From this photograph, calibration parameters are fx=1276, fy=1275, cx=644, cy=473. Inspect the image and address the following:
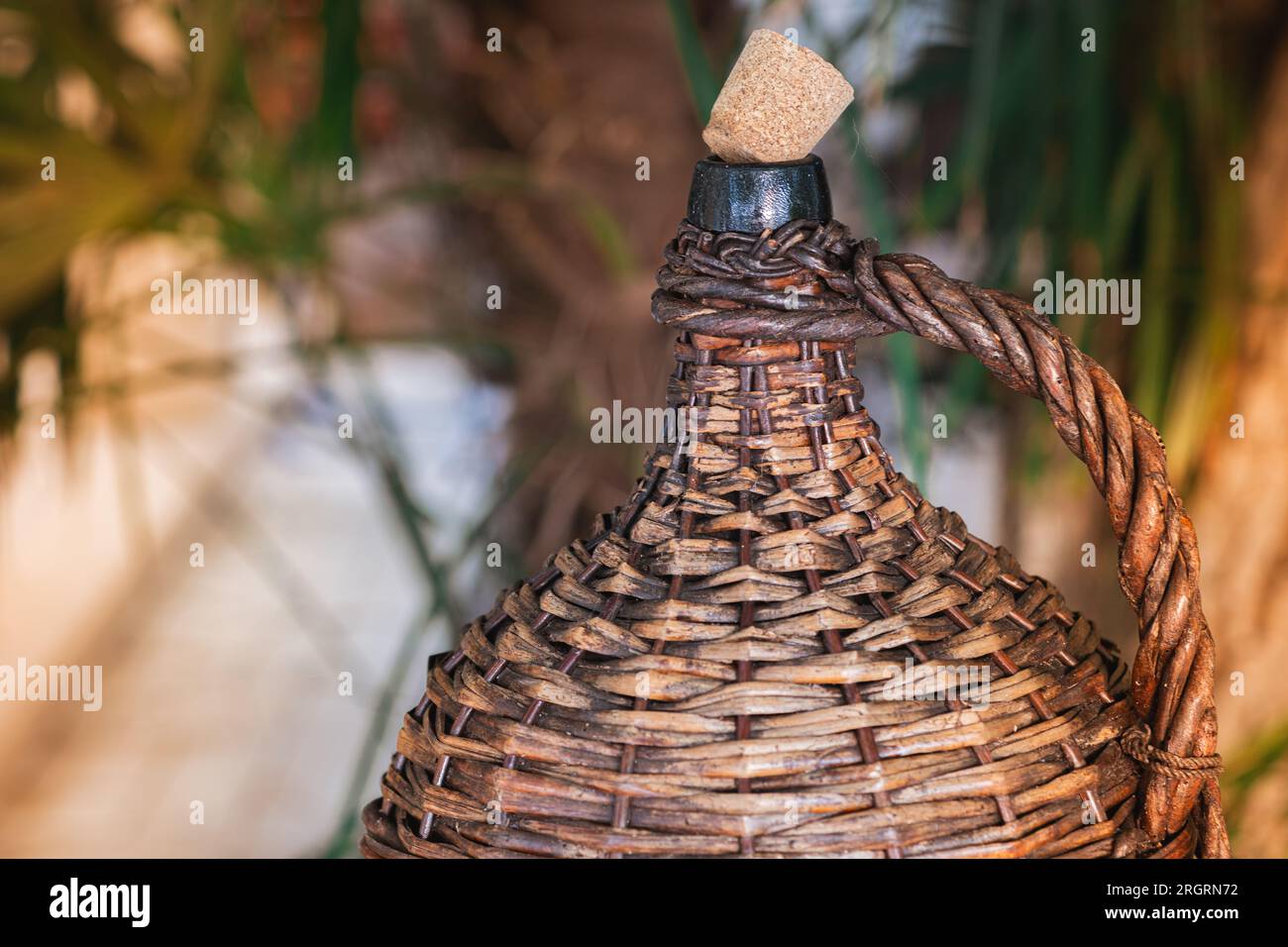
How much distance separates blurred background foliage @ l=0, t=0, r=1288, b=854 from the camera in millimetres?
1003

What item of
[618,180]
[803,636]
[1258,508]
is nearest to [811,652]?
[803,636]

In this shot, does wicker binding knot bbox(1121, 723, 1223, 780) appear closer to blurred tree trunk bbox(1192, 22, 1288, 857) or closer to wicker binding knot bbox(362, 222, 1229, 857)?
wicker binding knot bbox(362, 222, 1229, 857)

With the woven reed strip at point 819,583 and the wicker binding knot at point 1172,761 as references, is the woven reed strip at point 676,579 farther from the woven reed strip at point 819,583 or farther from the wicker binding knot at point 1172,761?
the wicker binding knot at point 1172,761

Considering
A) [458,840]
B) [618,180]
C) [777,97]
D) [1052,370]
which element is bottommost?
[458,840]

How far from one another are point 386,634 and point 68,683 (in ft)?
2.17

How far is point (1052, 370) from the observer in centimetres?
45

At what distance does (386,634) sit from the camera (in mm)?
2605

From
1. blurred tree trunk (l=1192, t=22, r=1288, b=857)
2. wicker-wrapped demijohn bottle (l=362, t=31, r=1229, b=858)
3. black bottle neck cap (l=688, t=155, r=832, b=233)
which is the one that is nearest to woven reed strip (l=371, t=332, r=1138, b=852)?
wicker-wrapped demijohn bottle (l=362, t=31, r=1229, b=858)

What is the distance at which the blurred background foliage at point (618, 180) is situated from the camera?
3.29ft

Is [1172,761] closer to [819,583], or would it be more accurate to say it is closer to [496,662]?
[819,583]

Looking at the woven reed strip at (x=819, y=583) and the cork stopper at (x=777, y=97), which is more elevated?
the cork stopper at (x=777, y=97)

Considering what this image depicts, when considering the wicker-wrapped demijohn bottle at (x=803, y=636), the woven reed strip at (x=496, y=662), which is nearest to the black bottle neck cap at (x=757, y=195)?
the wicker-wrapped demijohn bottle at (x=803, y=636)

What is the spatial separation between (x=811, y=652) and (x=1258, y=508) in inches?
29.1
